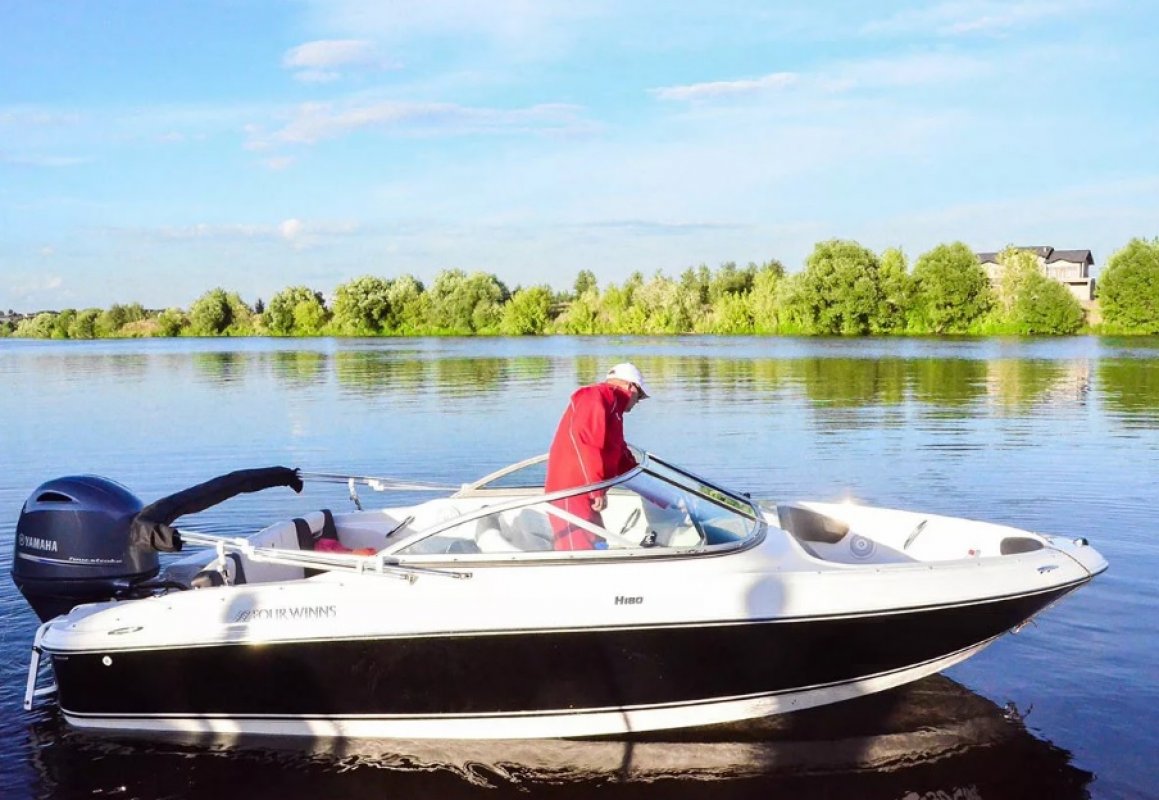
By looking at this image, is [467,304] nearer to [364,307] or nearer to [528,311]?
[528,311]

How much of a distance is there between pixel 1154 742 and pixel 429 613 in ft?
14.1

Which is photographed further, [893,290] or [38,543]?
[893,290]

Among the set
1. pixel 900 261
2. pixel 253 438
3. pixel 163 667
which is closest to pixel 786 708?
pixel 163 667

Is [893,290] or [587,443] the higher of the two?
[893,290]

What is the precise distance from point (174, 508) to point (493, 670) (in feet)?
7.03

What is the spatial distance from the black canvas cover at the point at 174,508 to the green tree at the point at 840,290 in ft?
221

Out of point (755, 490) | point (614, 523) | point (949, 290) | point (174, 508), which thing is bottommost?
point (755, 490)

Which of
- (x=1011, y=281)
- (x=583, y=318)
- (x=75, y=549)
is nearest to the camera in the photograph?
(x=75, y=549)

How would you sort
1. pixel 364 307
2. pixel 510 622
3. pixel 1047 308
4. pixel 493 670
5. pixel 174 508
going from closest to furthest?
pixel 510 622
pixel 493 670
pixel 174 508
pixel 1047 308
pixel 364 307

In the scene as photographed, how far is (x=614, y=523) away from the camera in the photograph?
5.77 metres

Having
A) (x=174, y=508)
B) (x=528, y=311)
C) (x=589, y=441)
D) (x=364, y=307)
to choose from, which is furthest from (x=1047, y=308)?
(x=174, y=508)

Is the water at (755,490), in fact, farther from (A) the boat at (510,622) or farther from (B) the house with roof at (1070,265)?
(B) the house with roof at (1070,265)

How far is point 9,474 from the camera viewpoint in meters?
14.5

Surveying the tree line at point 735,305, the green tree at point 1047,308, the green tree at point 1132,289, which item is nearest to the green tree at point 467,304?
the tree line at point 735,305
